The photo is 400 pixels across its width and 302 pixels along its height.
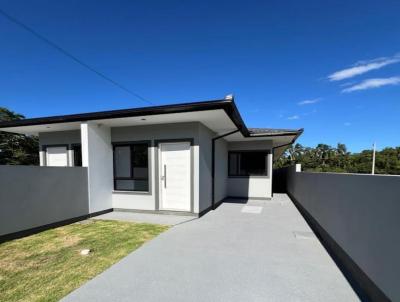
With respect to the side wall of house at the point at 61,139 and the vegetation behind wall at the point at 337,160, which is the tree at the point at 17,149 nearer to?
the side wall of house at the point at 61,139

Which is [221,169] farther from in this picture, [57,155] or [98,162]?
[57,155]

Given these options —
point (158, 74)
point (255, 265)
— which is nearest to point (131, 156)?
point (255, 265)

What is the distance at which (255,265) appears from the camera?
291cm

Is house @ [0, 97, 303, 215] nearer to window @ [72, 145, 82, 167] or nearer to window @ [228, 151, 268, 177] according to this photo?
window @ [72, 145, 82, 167]

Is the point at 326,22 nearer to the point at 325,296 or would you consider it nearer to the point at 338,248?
the point at 338,248

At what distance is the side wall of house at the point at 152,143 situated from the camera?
5.63m

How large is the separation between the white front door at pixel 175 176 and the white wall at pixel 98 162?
1879 millimetres

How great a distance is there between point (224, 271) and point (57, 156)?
7.90m

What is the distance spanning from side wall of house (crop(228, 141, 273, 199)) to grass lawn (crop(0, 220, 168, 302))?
5.45 metres

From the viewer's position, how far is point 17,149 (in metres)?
14.6

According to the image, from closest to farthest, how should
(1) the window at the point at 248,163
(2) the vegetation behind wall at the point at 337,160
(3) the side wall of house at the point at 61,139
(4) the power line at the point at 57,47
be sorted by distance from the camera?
(4) the power line at the point at 57,47
(3) the side wall of house at the point at 61,139
(1) the window at the point at 248,163
(2) the vegetation behind wall at the point at 337,160

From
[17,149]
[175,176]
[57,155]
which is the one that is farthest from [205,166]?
[17,149]

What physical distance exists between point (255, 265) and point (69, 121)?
20.6ft

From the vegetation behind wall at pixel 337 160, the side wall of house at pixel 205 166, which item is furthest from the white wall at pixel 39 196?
the vegetation behind wall at pixel 337 160
